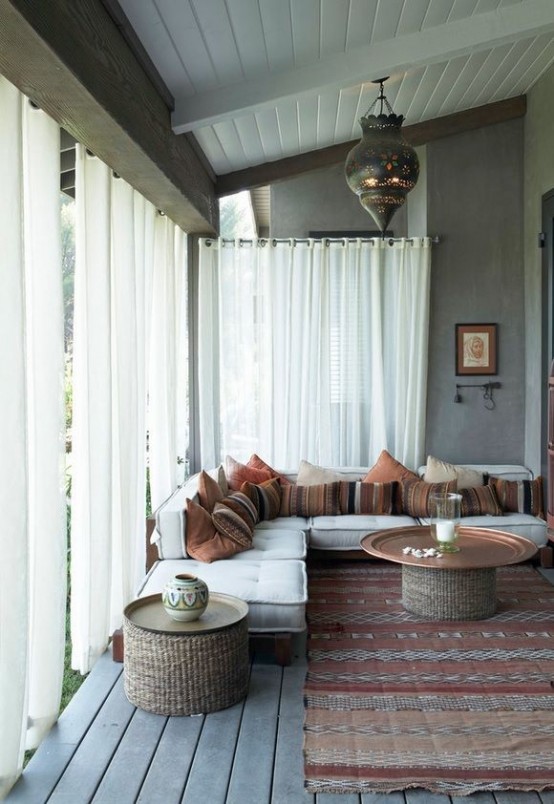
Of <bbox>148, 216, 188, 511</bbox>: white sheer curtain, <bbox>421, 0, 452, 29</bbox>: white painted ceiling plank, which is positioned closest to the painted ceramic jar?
<bbox>148, 216, 188, 511</bbox>: white sheer curtain

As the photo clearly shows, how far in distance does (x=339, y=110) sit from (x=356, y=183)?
106 centimetres

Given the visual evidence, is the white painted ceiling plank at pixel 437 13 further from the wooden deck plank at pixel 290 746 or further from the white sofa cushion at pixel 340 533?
the wooden deck plank at pixel 290 746

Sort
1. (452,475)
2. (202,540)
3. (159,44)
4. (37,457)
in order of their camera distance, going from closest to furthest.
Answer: (37,457) → (159,44) → (202,540) → (452,475)

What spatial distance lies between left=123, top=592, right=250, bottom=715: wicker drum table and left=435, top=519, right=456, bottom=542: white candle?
1.49 metres

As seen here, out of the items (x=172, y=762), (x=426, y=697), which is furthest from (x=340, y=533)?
(x=172, y=762)

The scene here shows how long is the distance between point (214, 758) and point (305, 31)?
2988 mm

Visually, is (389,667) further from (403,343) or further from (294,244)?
(294,244)

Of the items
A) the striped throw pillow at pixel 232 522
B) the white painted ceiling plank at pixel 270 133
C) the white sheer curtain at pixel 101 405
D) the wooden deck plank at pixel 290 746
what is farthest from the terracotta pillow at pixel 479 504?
the white painted ceiling plank at pixel 270 133

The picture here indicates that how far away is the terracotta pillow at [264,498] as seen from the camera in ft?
18.5

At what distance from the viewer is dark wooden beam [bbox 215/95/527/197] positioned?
6.14 m

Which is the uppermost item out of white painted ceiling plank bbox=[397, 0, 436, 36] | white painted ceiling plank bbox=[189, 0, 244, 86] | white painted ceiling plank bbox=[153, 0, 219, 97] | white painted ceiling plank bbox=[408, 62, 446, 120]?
white painted ceiling plank bbox=[408, 62, 446, 120]

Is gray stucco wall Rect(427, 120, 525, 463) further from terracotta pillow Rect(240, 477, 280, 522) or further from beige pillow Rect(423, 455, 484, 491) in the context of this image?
terracotta pillow Rect(240, 477, 280, 522)

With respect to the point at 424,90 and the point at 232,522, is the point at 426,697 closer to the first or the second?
the point at 232,522

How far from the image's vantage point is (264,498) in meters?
5.68
